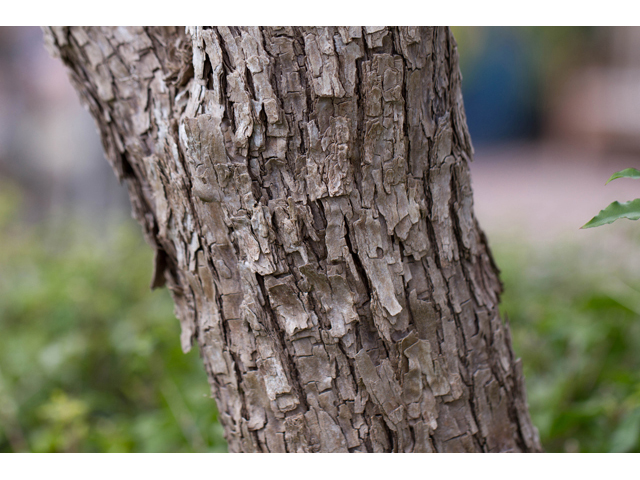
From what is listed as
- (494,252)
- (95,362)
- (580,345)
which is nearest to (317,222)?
(580,345)

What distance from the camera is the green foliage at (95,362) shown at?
4.58 ft

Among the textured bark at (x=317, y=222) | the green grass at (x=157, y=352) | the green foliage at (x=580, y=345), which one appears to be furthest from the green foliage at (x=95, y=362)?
the green foliage at (x=580, y=345)

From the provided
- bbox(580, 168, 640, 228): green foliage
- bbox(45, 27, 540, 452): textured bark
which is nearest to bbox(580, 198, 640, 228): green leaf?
bbox(580, 168, 640, 228): green foliage

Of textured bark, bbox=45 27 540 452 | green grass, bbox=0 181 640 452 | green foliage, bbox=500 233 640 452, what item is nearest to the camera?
textured bark, bbox=45 27 540 452

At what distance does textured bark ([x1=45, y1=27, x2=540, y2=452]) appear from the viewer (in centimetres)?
67

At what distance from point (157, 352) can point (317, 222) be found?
1.27m

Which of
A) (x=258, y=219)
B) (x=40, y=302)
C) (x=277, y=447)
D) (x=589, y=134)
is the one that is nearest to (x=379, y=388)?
(x=277, y=447)

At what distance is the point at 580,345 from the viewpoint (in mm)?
1483

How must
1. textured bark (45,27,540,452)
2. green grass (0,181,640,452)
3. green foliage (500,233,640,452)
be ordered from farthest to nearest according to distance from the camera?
green grass (0,181,640,452), green foliage (500,233,640,452), textured bark (45,27,540,452)

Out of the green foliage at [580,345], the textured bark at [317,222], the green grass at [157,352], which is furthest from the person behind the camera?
the green grass at [157,352]

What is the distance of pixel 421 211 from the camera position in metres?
0.73

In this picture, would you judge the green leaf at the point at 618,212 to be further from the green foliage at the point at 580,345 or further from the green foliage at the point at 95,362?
the green foliage at the point at 95,362

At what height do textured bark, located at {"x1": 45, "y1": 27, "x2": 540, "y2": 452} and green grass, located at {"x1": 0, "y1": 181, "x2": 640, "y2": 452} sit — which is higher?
textured bark, located at {"x1": 45, "y1": 27, "x2": 540, "y2": 452}

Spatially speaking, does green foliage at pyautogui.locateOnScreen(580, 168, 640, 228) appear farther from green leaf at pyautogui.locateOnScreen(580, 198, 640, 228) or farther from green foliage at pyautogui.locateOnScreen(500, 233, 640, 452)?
green foliage at pyautogui.locateOnScreen(500, 233, 640, 452)
